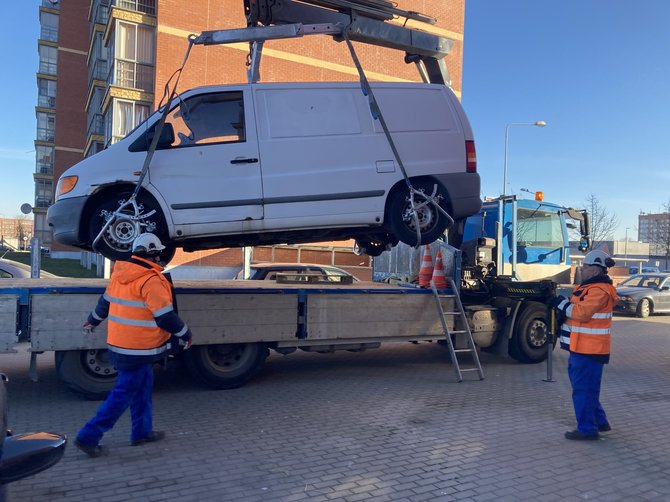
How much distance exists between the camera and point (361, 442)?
524cm

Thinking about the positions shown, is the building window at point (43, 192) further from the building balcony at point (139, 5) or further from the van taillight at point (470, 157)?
the van taillight at point (470, 157)

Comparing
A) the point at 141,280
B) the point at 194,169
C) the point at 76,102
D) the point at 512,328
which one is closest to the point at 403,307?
the point at 512,328

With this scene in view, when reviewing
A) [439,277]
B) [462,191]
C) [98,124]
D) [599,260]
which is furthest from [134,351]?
[98,124]

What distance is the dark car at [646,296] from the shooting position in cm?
1933

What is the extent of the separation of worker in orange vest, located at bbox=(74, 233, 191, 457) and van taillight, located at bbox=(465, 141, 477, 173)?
3642 mm

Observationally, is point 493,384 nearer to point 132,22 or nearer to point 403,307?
point 403,307

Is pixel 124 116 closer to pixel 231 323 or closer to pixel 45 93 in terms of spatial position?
pixel 231 323

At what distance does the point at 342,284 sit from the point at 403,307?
1.01m

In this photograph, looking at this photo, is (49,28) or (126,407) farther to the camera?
(49,28)

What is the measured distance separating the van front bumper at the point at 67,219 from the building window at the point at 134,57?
18138 mm

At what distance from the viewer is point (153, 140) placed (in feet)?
19.2

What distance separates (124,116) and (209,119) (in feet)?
59.0

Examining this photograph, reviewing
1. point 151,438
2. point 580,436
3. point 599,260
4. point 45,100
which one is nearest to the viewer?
point 151,438

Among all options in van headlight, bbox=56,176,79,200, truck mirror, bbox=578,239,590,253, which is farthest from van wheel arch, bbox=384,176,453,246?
truck mirror, bbox=578,239,590,253
